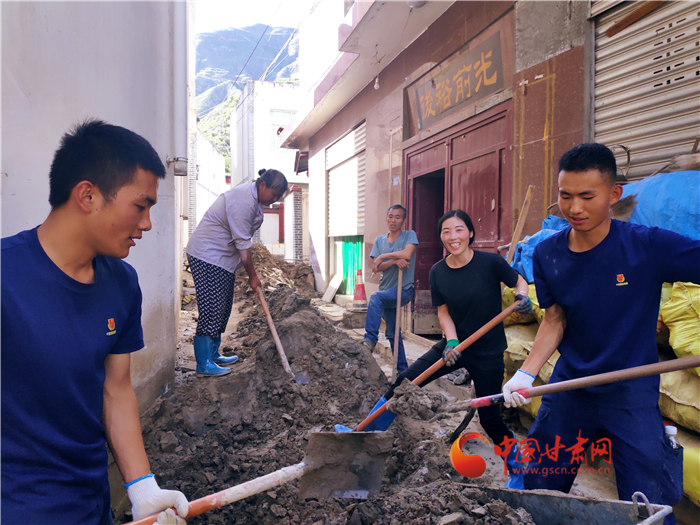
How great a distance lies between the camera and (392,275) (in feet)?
15.9

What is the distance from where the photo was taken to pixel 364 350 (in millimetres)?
4340

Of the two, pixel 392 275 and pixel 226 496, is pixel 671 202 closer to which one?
pixel 226 496

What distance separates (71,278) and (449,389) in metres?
3.86

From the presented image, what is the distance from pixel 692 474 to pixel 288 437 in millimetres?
2383

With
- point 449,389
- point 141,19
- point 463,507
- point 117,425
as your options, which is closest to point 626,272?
point 463,507

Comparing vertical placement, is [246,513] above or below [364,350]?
below

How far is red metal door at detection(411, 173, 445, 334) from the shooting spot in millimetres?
6516

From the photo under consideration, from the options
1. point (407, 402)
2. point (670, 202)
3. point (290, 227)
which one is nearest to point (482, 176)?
point (670, 202)

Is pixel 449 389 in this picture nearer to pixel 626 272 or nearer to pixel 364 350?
pixel 364 350

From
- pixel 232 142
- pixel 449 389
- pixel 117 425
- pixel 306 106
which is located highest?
pixel 232 142

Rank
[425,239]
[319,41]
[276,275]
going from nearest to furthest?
[425,239], [319,41], [276,275]

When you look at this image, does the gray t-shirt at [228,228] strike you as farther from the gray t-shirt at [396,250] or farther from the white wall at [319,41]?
the white wall at [319,41]

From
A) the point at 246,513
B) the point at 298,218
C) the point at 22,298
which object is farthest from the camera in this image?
the point at 298,218

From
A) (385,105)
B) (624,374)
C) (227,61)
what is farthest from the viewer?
(227,61)
